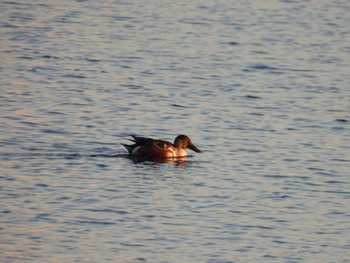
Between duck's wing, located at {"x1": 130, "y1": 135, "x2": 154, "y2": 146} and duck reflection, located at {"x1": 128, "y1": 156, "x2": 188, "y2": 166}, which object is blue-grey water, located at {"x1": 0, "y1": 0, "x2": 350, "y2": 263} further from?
duck's wing, located at {"x1": 130, "y1": 135, "x2": 154, "y2": 146}

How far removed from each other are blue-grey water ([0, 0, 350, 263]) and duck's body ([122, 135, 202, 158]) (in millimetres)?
203

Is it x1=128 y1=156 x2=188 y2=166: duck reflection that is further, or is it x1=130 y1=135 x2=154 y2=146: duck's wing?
x1=128 y1=156 x2=188 y2=166: duck reflection

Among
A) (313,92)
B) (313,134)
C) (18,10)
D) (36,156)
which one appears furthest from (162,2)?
(36,156)

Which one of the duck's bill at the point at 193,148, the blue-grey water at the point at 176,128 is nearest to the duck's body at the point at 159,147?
the duck's bill at the point at 193,148

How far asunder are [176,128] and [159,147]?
1800 mm

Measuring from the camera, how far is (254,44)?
27281mm

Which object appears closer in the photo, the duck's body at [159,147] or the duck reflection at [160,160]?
the duck's body at [159,147]

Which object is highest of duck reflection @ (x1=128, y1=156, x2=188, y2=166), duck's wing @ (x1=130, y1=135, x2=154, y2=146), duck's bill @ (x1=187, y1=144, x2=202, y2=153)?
duck's wing @ (x1=130, y1=135, x2=154, y2=146)

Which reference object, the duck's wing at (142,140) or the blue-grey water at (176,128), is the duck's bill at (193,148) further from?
the duck's wing at (142,140)

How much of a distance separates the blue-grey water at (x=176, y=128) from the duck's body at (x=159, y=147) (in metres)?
0.20

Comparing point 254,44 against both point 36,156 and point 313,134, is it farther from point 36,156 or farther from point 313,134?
point 36,156

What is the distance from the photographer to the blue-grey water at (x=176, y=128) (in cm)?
1306

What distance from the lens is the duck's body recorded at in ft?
57.1

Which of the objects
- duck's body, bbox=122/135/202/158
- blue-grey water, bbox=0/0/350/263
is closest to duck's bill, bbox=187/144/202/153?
duck's body, bbox=122/135/202/158
